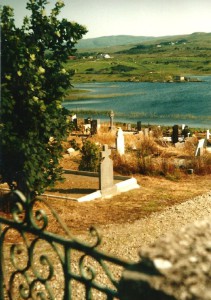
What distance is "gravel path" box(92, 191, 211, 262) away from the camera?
26.2ft

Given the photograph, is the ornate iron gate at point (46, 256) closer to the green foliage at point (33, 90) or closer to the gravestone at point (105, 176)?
the green foliage at point (33, 90)

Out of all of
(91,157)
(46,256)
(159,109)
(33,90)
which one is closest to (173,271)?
(46,256)

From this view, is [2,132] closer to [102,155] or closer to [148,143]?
[102,155]

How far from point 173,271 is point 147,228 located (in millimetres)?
7663

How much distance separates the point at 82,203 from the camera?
35.0 ft

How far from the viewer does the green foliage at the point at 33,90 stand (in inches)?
321

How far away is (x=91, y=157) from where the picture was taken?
46.7ft

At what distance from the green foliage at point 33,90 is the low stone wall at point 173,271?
6.47 m

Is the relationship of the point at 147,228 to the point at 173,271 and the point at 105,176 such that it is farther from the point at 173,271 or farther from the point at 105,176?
the point at 173,271

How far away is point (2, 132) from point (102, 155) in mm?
4068

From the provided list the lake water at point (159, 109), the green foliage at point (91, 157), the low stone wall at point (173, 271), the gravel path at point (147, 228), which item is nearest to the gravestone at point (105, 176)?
the gravel path at point (147, 228)

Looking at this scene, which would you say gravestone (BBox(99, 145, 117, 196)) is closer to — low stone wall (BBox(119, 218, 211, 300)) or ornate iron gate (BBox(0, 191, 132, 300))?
ornate iron gate (BBox(0, 191, 132, 300))

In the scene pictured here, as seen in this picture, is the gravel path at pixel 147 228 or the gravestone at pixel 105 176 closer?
the gravel path at pixel 147 228

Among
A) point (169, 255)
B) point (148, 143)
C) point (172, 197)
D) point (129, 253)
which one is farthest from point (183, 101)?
point (169, 255)
